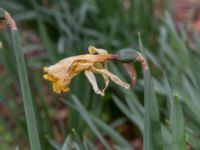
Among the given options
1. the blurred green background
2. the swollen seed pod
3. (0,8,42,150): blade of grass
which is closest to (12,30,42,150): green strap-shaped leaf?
(0,8,42,150): blade of grass

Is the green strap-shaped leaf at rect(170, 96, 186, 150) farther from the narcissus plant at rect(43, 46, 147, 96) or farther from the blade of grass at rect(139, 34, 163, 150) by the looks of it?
the narcissus plant at rect(43, 46, 147, 96)

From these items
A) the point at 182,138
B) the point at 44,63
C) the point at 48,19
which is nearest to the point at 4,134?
the point at 44,63

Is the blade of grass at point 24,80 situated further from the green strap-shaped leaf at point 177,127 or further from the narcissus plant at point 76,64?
the green strap-shaped leaf at point 177,127

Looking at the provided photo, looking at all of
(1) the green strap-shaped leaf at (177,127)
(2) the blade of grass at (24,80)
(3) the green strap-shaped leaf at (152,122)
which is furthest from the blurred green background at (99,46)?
(2) the blade of grass at (24,80)

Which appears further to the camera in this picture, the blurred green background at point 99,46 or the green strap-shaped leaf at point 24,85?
the blurred green background at point 99,46

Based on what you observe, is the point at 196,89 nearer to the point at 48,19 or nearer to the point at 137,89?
A: the point at 137,89

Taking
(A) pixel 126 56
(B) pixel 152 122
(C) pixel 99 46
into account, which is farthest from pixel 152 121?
(C) pixel 99 46

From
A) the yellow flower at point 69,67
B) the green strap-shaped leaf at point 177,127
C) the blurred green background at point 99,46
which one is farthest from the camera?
the blurred green background at point 99,46

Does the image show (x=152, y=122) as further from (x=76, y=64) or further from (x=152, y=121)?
(x=76, y=64)
